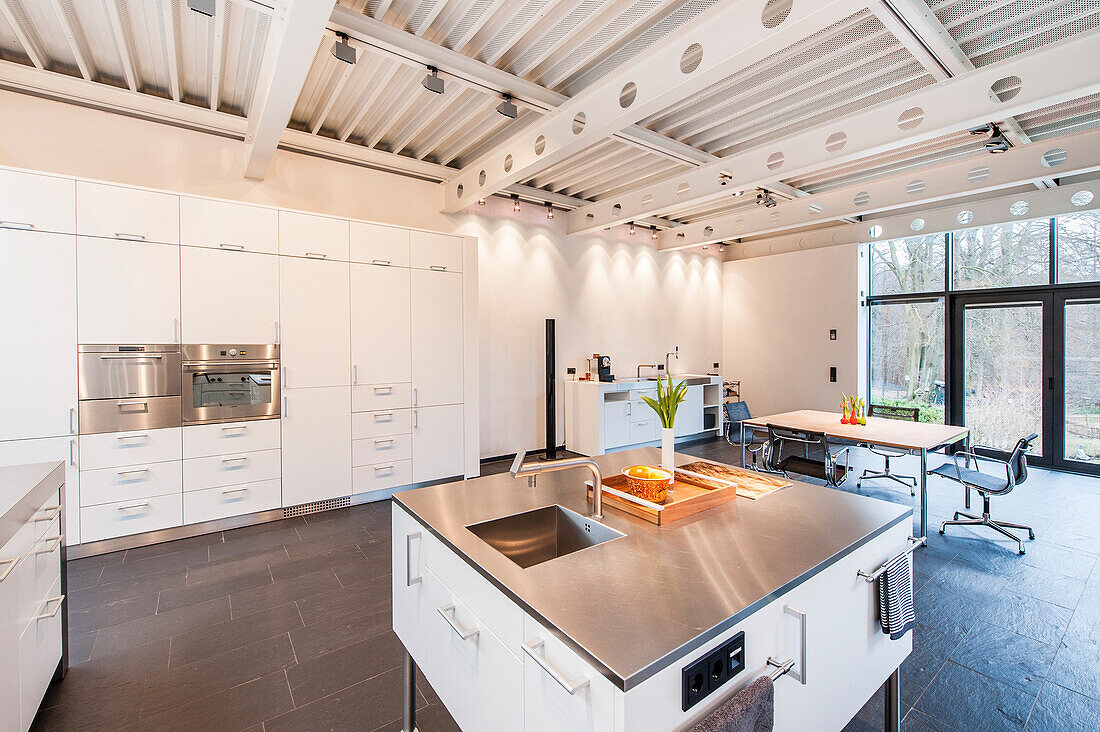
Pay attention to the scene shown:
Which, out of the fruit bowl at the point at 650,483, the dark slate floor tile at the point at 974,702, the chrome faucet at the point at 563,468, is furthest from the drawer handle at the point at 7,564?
the dark slate floor tile at the point at 974,702

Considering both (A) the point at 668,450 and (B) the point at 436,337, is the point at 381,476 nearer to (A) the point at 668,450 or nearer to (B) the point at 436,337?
(B) the point at 436,337

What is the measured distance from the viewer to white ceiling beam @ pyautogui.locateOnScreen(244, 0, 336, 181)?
91.3 inches

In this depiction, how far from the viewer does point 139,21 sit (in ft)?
10.2

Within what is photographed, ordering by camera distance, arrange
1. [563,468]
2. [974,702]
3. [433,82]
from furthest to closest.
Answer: [433,82], [974,702], [563,468]

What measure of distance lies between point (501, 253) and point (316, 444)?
3131 millimetres

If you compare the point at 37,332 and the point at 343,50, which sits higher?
the point at 343,50

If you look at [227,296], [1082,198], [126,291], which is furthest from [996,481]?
[126,291]

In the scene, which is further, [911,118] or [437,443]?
[437,443]

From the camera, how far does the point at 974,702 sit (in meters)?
2.04

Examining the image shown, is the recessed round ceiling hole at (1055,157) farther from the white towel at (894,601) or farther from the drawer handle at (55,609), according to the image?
the drawer handle at (55,609)

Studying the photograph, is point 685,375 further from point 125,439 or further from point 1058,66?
point 125,439

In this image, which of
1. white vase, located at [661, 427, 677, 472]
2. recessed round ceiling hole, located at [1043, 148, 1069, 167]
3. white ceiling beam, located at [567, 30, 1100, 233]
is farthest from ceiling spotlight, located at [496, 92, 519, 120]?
recessed round ceiling hole, located at [1043, 148, 1069, 167]

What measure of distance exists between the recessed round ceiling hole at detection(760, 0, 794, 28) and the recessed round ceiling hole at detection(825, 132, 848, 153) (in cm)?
187

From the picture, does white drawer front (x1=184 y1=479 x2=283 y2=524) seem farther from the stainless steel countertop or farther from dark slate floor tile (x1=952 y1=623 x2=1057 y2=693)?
dark slate floor tile (x1=952 y1=623 x2=1057 y2=693)
